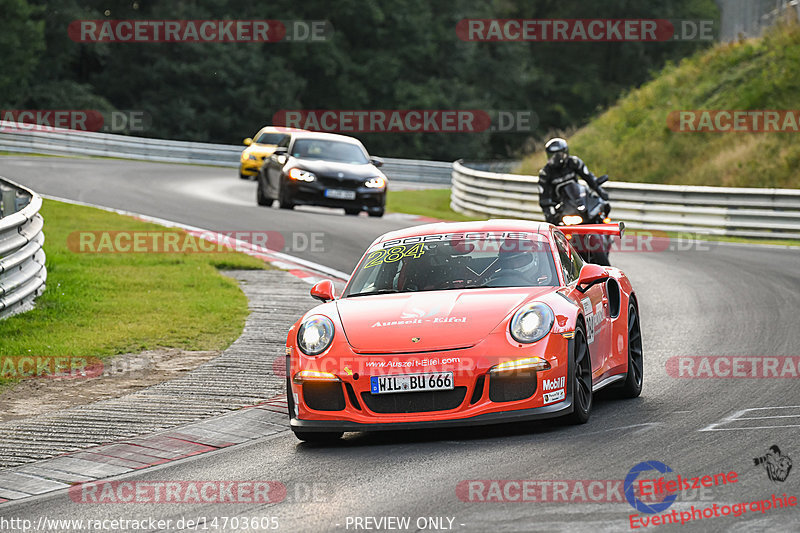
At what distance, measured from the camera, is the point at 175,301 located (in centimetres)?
1330

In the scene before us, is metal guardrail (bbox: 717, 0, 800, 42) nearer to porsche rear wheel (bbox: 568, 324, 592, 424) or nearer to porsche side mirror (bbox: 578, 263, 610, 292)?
porsche side mirror (bbox: 578, 263, 610, 292)

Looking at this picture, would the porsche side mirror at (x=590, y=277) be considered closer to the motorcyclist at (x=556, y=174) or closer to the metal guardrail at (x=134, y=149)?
the motorcyclist at (x=556, y=174)

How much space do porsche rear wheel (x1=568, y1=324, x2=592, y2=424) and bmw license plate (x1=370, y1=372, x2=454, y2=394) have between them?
787 mm

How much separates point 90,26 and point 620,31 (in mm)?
31362

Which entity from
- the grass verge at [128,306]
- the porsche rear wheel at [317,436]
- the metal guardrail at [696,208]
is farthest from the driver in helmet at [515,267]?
the metal guardrail at [696,208]

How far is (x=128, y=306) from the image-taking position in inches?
507

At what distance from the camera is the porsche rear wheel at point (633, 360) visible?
28.6 feet

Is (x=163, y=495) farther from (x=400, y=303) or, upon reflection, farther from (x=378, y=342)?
(x=400, y=303)

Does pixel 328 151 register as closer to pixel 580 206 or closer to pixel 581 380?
pixel 580 206

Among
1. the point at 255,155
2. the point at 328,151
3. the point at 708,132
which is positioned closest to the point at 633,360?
the point at 328,151

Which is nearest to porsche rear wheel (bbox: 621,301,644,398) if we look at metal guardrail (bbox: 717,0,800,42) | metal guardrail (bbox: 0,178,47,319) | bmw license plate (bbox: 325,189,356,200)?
metal guardrail (bbox: 0,178,47,319)

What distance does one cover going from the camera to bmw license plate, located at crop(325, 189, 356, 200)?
22875mm

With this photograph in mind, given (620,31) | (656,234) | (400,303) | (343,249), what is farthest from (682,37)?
(400,303)

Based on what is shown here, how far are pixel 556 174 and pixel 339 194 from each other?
9.88m
